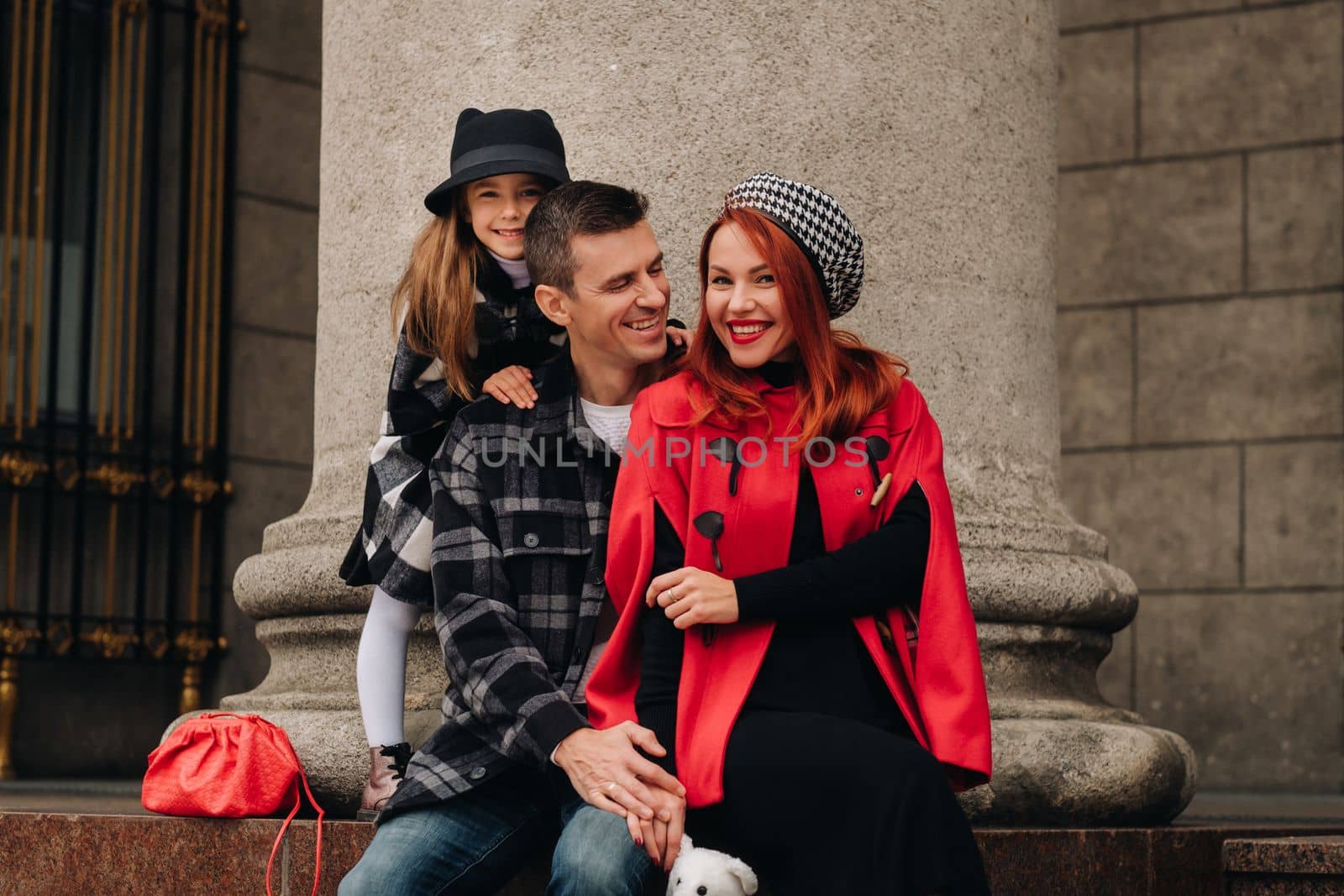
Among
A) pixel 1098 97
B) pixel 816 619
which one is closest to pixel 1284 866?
pixel 816 619

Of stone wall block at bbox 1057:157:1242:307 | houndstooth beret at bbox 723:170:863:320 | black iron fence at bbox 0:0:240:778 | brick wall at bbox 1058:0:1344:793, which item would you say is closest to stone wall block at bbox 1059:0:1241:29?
brick wall at bbox 1058:0:1344:793

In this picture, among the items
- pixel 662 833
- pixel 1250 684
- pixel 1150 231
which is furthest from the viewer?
pixel 1150 231

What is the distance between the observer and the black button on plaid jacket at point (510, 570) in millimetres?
3727

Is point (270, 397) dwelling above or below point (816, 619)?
above

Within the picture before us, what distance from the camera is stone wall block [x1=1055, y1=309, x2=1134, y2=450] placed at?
9.76m

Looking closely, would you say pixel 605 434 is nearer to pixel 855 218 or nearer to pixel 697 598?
pixel 697 598

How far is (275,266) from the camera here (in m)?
10.0

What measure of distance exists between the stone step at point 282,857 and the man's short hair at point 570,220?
1257mm

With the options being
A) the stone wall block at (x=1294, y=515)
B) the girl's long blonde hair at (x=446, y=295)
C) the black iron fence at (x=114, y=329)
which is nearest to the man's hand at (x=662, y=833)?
the girl's long blonde hair at (x=446, y=295)

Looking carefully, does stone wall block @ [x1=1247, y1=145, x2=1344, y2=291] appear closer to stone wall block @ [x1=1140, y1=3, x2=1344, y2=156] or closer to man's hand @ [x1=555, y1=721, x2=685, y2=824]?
stone wall block @ [x1=1140, y1=3, x2=1344, y2=156]

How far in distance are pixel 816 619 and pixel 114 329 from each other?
6667 mm

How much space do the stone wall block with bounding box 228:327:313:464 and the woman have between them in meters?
6.39

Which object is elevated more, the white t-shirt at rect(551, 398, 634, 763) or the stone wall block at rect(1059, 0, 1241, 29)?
the stone wall block at rect(1059, 0, 1241, 29)

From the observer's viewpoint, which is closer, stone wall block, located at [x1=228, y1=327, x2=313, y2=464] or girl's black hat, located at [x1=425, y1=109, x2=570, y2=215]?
girl's black hat, located at [x1=425, y1=109, x2=570, y2=215]
